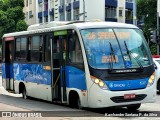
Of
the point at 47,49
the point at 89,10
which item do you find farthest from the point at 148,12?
the point at 47,49

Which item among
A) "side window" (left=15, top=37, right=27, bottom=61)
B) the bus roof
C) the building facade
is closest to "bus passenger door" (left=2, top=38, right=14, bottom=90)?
"side window" (left=15, top=37, right=27, bottom=61)

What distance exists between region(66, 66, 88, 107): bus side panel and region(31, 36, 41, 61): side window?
8.32 feet

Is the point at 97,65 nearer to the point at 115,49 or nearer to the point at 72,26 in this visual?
the point at 115,49

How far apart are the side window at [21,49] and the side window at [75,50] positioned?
3960 millimetres

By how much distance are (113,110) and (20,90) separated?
18.8 feet

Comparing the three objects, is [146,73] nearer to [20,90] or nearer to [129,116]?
[129,116]

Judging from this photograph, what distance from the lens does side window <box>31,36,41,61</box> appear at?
1581 centimetres

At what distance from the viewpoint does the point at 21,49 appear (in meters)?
17.5

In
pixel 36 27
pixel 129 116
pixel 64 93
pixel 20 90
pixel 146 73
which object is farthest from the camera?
pixel 20 90

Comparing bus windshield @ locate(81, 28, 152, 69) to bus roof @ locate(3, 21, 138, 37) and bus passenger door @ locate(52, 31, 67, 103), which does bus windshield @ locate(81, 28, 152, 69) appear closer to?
bus roof @ locate(3, 21, 138, 37)

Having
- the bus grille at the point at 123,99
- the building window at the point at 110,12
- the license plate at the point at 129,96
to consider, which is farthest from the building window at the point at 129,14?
the license plate at the point at 129,96

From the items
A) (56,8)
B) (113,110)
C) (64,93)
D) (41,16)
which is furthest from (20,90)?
(41,16)

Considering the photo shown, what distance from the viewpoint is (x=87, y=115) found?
11.8 m

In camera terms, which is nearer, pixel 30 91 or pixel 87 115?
pixel 87 115
